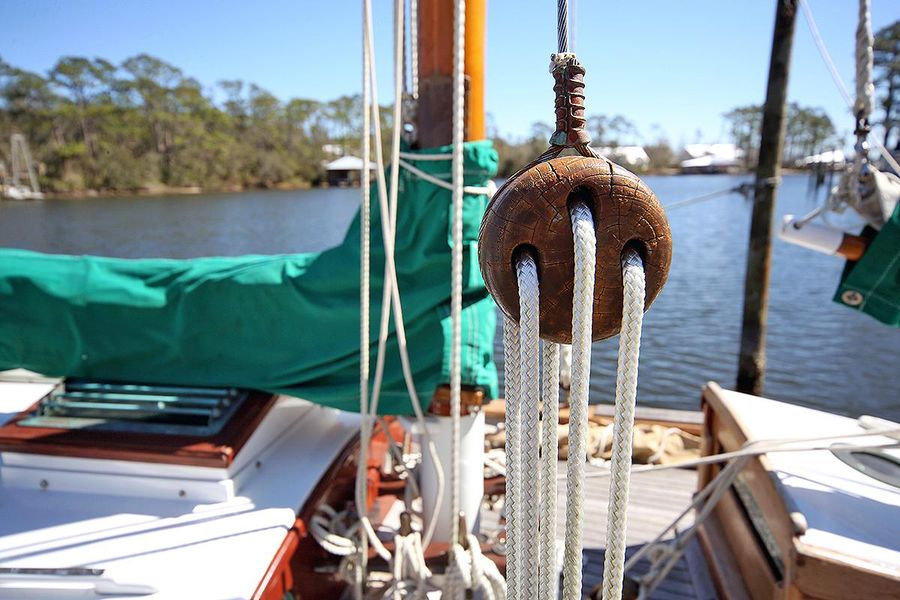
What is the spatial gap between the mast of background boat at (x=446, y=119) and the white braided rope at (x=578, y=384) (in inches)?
38.8

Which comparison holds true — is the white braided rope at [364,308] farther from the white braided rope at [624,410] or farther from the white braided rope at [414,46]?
the white braided rope at [624,410]

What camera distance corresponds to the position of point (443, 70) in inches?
65.6

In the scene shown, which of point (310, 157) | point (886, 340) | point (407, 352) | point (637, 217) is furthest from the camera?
point (310, 157)

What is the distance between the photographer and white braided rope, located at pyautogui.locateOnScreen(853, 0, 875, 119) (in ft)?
6.60

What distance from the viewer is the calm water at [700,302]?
7.36 meters

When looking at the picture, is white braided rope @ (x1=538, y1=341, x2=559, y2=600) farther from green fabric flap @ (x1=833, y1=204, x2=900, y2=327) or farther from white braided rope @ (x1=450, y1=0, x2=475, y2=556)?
green fabric flap @ (x1=833, y1=204, x2=900, y2=327)

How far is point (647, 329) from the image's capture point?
9312 millimetres

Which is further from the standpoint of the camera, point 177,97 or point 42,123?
point 177,97

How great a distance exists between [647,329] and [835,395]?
2.69 m

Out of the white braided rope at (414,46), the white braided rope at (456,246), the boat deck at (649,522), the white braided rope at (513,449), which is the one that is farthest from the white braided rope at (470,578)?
the white braided rope at (414,46)

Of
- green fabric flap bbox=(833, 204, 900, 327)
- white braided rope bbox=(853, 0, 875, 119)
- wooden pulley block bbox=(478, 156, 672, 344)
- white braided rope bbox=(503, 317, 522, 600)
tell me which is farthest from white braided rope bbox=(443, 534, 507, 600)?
white braided rope bbox=(853, 0, 875, 119)

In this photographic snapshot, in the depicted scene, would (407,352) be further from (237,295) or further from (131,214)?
(131,214)

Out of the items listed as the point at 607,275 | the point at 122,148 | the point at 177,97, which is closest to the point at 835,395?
the point at 607,275

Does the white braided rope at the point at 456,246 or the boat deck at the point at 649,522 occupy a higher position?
the white braided rope at the point at 456,246
